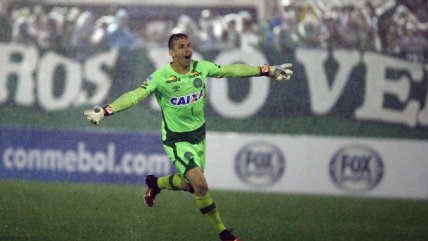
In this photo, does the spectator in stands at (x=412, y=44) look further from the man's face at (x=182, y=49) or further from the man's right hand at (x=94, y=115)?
the man's right hand at (x=94, y=115)

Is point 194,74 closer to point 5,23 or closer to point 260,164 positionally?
point 260,164

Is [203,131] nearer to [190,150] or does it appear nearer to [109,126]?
[190,150]

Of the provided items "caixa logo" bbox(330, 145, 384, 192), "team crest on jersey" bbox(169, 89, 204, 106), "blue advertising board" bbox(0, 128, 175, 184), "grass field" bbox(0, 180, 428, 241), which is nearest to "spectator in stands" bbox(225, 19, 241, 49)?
"blue advertising board" bbox(0, 128, 175, 184)

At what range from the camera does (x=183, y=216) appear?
1376 cm

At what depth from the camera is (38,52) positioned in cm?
1936

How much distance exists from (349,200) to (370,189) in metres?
0.97

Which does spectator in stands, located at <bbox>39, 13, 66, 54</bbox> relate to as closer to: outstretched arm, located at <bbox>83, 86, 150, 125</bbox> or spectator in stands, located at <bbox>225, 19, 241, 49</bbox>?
spectator in stands, located at <bbox>225, 19, 241, 49</bbox>

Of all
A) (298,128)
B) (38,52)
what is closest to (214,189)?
(298,128)

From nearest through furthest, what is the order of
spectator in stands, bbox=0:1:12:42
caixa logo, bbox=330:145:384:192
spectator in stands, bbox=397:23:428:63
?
caixa logo, bbox=330:145:384:192 → spectator in stands, bbox=397:23:428:63 → spectator in stands, bbox=0:1:12:42

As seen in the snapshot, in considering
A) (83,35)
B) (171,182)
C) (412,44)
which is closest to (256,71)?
(171,182)

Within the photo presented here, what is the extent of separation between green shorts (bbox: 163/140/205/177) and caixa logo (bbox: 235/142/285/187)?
6478 mm

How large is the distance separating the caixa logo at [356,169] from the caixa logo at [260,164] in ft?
3.49

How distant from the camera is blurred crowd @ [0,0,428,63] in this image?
60.5 ft

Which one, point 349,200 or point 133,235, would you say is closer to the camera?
point 133,235
